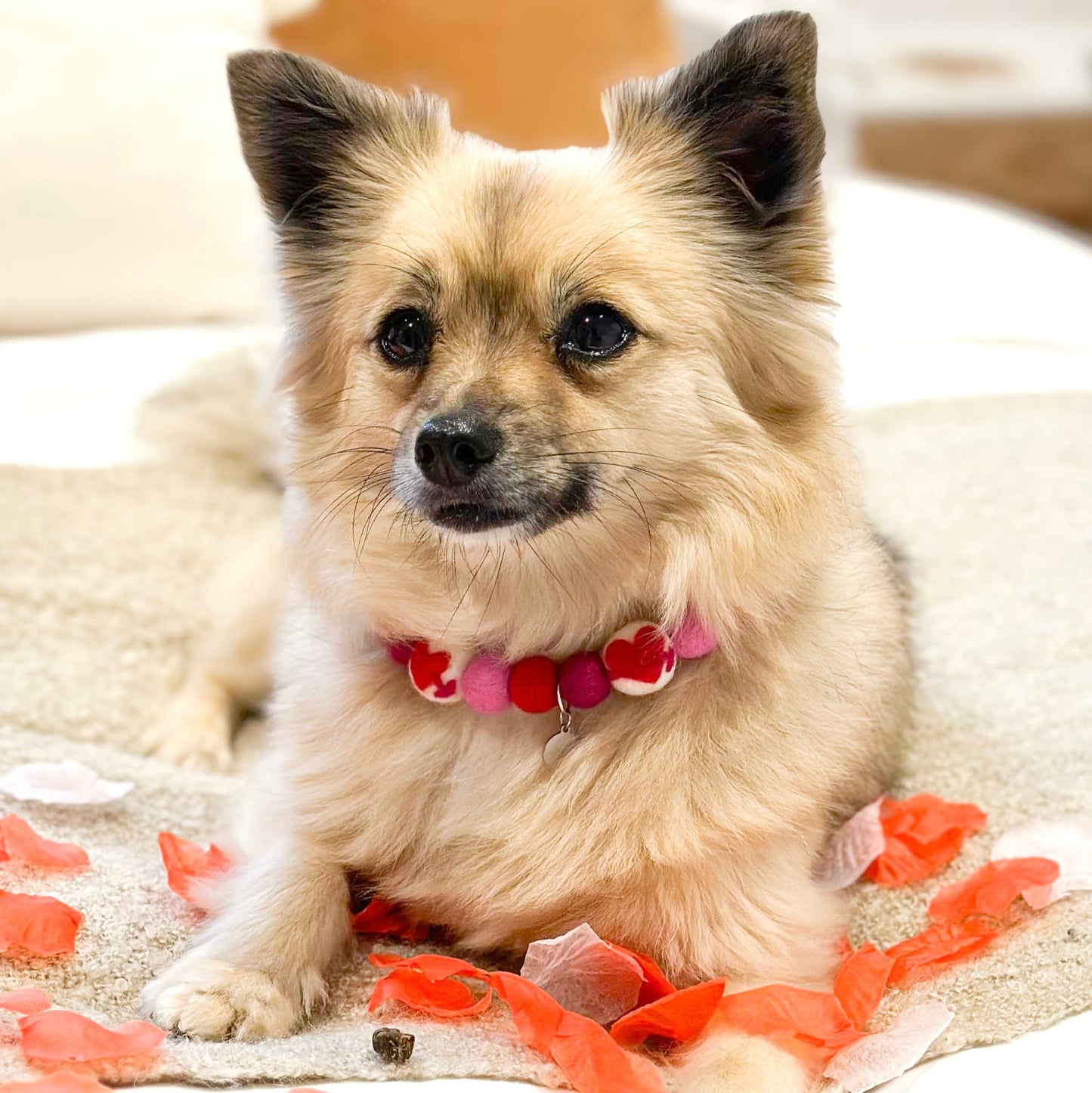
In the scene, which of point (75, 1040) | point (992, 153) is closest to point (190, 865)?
point (75, 1040)

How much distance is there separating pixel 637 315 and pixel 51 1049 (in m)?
1.04

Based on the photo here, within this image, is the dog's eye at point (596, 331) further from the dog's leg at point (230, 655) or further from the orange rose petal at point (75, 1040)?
the dog's leg at point (230, 655)

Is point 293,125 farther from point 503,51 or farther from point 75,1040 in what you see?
point 503,51

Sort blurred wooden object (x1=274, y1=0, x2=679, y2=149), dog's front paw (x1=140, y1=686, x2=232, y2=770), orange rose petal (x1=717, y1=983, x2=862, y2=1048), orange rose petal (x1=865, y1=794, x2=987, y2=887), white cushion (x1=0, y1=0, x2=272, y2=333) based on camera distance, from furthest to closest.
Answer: blurred wooden object (x1=274, y1=0, x2=679, y2=149), white cushion (x1=0, y1=0, x2=272, y2=333), dog's front paw (x1=140, y1=686, x2=232, y2=770), orange rose petal (x1=865, y1=794, x2=987, y2=887), orange rose petal (x1=717, y1=983, x2=862, y2=1048)

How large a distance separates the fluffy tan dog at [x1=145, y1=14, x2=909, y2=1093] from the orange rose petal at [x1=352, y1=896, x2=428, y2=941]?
0.04 metres

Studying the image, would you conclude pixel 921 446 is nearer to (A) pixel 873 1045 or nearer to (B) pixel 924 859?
(B) pixel 924 859

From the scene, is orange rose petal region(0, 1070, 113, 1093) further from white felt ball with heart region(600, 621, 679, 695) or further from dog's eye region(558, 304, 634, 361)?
dog's eye region(558, 304, 634, 361)

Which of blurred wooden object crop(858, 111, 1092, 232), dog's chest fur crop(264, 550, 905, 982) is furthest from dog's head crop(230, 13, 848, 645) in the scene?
blurred wooden object crop(858, 111, 1092, 232)

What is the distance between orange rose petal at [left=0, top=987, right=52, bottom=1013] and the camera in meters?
1.46

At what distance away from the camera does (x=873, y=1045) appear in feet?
4.90

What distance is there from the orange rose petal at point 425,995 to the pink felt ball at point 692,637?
471 mm

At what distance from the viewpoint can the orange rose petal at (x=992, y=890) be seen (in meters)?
1.75

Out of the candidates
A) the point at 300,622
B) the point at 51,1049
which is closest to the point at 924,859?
the point at 300,622

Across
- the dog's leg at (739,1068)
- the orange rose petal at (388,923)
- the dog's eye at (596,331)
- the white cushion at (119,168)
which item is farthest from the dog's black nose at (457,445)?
the white cushion at (119,168)
